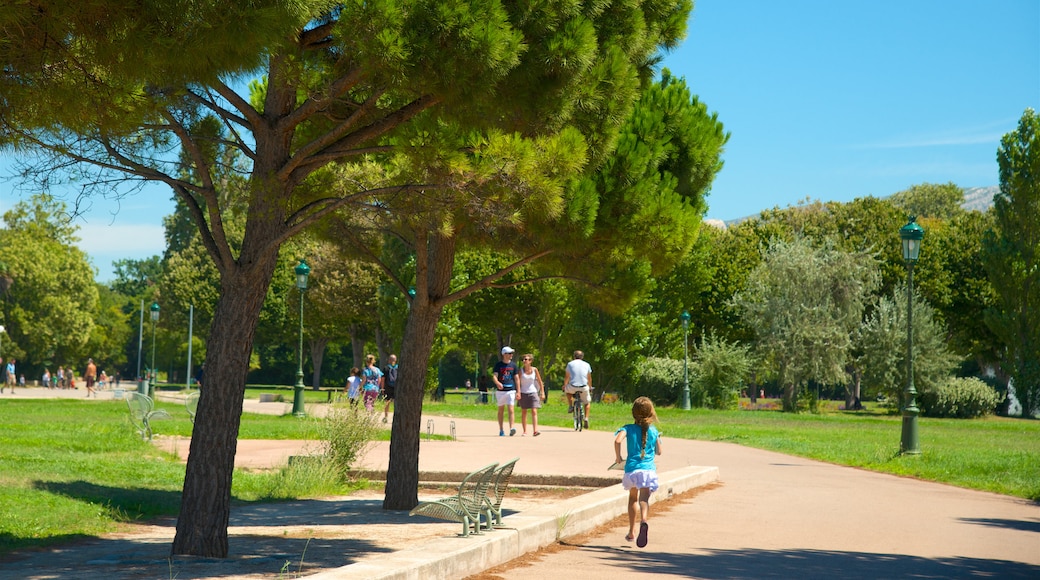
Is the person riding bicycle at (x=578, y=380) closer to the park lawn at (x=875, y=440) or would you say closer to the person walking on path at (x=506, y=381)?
the person walking on path at (x=506, y=381)

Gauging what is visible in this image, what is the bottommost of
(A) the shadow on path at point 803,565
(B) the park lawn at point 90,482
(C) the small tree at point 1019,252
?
(A) the shadow on path at point 803,565

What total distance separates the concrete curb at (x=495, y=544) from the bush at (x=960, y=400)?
30.7 meters

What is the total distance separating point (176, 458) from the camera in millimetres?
16297

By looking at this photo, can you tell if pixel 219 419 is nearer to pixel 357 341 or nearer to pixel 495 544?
pixel 495 544

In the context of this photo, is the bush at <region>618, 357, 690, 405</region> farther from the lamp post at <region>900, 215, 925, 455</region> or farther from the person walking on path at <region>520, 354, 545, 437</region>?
the lamp post at <region>900, 215, 925, 455</region>

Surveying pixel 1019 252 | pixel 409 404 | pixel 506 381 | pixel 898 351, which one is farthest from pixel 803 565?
pixel 1019 252

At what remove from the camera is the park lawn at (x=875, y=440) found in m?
16.5

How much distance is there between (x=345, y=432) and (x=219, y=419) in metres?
6.17

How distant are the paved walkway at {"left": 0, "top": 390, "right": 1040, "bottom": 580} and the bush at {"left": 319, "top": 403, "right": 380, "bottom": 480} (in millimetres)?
1004

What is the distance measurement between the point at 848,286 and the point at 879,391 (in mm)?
4759

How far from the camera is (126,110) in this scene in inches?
282

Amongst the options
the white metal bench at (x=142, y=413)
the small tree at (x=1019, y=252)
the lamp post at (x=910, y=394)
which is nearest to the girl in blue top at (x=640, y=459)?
the lamp post at (x=910, y=394)

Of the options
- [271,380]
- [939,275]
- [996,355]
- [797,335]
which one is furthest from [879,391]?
[271,380]

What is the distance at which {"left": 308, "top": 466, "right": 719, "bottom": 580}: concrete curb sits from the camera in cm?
653
